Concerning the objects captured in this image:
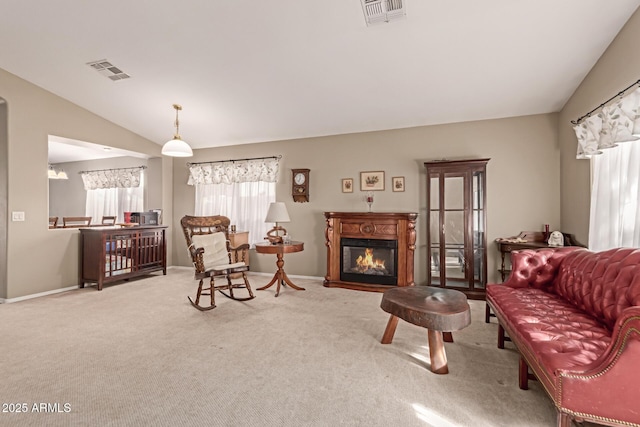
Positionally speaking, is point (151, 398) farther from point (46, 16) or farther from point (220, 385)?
point (46, 16)

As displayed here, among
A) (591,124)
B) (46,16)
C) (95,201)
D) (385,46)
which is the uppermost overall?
(46,16)

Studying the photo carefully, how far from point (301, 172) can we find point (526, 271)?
3.46 m

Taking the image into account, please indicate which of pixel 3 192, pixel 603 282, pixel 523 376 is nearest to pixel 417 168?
pixel 603 282

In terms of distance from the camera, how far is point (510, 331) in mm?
1979

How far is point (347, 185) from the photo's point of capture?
4891 millimetres

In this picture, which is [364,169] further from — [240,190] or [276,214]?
[240,190]

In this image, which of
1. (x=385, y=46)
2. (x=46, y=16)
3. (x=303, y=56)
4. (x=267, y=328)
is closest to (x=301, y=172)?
(x=303, y=56)

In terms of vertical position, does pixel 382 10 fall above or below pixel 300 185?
above

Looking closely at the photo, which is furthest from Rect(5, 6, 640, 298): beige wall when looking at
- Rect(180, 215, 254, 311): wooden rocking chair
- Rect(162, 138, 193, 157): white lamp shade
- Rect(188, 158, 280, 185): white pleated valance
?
Rect(162, 138, 193, 157): white lamp shade

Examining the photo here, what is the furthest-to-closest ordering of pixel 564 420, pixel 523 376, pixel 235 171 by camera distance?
pixel 235 171
pixel 523 376
pixel 564 420

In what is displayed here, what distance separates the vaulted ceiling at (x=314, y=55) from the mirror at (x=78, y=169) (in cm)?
194

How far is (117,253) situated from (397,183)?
4504 mm

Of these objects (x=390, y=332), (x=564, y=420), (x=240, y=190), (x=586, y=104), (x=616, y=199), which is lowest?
(x=390, y=332)

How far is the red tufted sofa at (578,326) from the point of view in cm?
122
